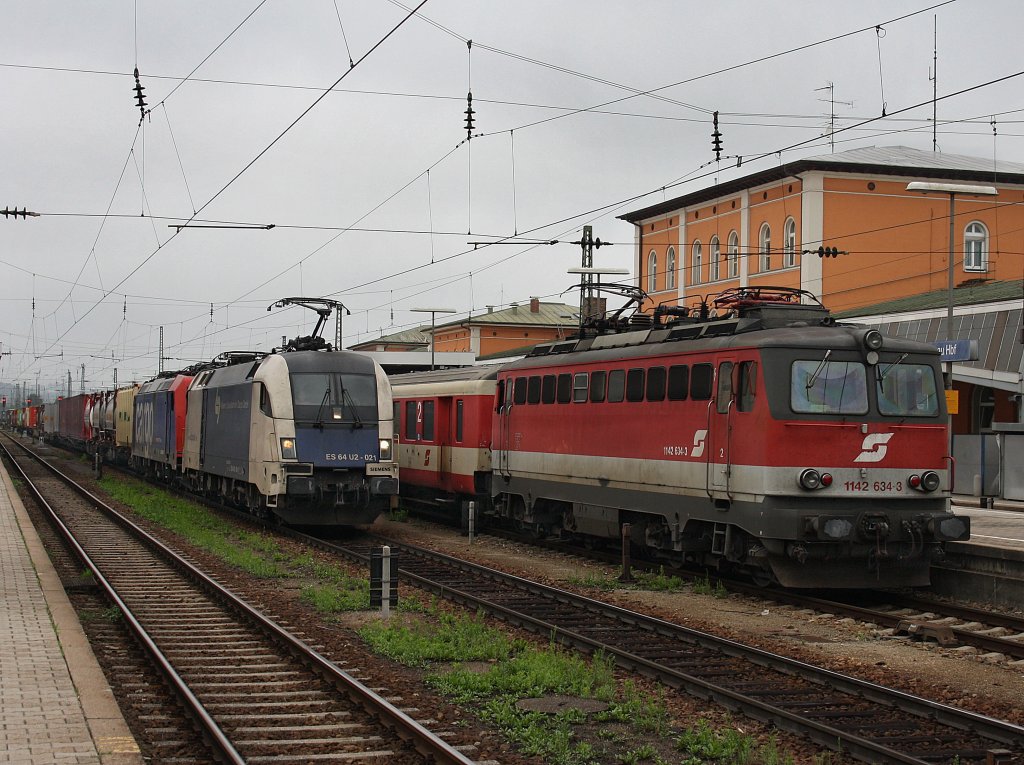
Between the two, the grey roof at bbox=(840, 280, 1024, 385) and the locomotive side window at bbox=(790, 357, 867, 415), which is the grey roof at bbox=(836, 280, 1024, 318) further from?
the locomotive side window at bbox=(790, 357, 867, 415)

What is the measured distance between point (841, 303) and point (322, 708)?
4019 cm

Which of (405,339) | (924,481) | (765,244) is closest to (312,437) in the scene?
(924,481)

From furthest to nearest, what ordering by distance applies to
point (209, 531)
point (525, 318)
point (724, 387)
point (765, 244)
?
point (525, 318), point (765, 244), point (209, 531), point (724, 387)

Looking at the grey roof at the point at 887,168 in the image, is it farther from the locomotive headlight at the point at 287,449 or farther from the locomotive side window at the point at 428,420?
the locomotive headlight at the point at 287,449

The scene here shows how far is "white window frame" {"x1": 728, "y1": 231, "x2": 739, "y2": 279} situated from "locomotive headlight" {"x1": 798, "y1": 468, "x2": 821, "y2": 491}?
123ft

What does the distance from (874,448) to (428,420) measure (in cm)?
1434

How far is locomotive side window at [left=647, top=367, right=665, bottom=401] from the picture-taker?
53.8ft

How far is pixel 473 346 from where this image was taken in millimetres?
80312

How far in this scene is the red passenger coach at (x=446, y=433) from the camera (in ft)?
79.7

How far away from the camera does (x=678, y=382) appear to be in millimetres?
15969

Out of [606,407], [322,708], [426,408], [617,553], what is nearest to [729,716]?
[322,708]

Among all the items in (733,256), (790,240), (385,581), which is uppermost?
(790,240)

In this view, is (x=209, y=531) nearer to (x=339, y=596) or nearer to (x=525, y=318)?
(x=339, y=596)

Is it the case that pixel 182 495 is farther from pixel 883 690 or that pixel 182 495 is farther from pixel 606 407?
pixel 883 690
